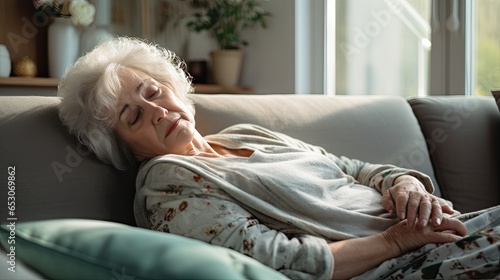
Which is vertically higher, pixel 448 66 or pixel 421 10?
pixel 421 10

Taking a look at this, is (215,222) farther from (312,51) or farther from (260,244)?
(312,51)

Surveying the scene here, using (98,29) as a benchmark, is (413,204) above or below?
below

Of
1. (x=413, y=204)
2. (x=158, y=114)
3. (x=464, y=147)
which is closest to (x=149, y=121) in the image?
(x=158, y=114)

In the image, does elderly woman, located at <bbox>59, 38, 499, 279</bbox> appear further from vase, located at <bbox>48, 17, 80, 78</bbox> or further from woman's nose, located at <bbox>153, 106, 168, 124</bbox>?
vase, located at <bbox>48, 17, 80, 78</bbox>

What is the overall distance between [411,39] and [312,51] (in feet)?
1.99

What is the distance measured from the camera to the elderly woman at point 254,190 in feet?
3.96

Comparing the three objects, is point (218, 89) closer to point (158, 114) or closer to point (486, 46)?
point (486, 46)

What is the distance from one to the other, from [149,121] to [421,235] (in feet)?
2.22

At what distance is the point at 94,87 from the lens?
149 cm

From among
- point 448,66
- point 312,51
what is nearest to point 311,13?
point 312,51

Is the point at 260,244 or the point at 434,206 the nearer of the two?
the point at 260,244

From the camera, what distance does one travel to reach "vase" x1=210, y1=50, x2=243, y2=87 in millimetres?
3529

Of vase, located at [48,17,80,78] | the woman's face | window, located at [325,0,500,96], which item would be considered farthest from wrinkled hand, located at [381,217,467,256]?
vase, located at [48,17,80,78]

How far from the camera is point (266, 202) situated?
1.35m
